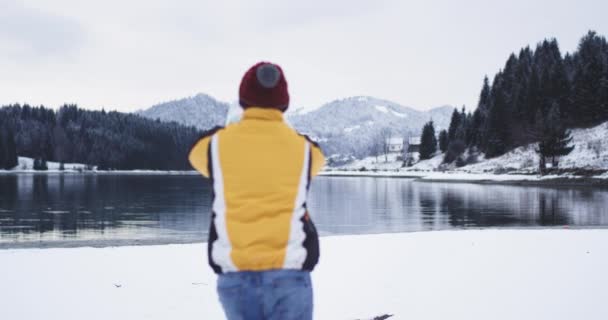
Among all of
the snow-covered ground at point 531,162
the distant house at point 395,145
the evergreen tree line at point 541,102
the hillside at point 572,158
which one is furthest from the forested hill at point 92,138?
the hillside at point 572,158

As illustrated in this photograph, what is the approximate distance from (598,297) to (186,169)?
161812mm

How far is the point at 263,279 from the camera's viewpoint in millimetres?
2100

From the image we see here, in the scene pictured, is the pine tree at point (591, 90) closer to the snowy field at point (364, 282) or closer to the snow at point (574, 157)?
the snow at point (574, 157)

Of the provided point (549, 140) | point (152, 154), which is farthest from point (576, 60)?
point (152, 154)

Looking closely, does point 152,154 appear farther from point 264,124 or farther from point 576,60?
point 264,124

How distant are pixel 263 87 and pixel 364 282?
4.80 meters

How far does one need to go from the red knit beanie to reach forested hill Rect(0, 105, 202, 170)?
470ft

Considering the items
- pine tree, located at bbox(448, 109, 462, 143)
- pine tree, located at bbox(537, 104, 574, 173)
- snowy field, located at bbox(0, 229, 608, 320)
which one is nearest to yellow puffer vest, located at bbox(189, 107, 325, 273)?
snowy field, located at bbox(0, 229, 608, 320)

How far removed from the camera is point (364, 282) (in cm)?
646

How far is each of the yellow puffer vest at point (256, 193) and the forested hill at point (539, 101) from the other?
2669 inches

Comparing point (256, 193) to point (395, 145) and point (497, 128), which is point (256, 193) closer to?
point (497, 128)

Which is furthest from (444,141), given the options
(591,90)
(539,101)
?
(591,90)

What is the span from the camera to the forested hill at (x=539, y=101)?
71438 mm

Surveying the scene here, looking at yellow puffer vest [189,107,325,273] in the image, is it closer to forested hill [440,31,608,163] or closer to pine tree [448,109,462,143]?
forested hill [440,31,608,163]
